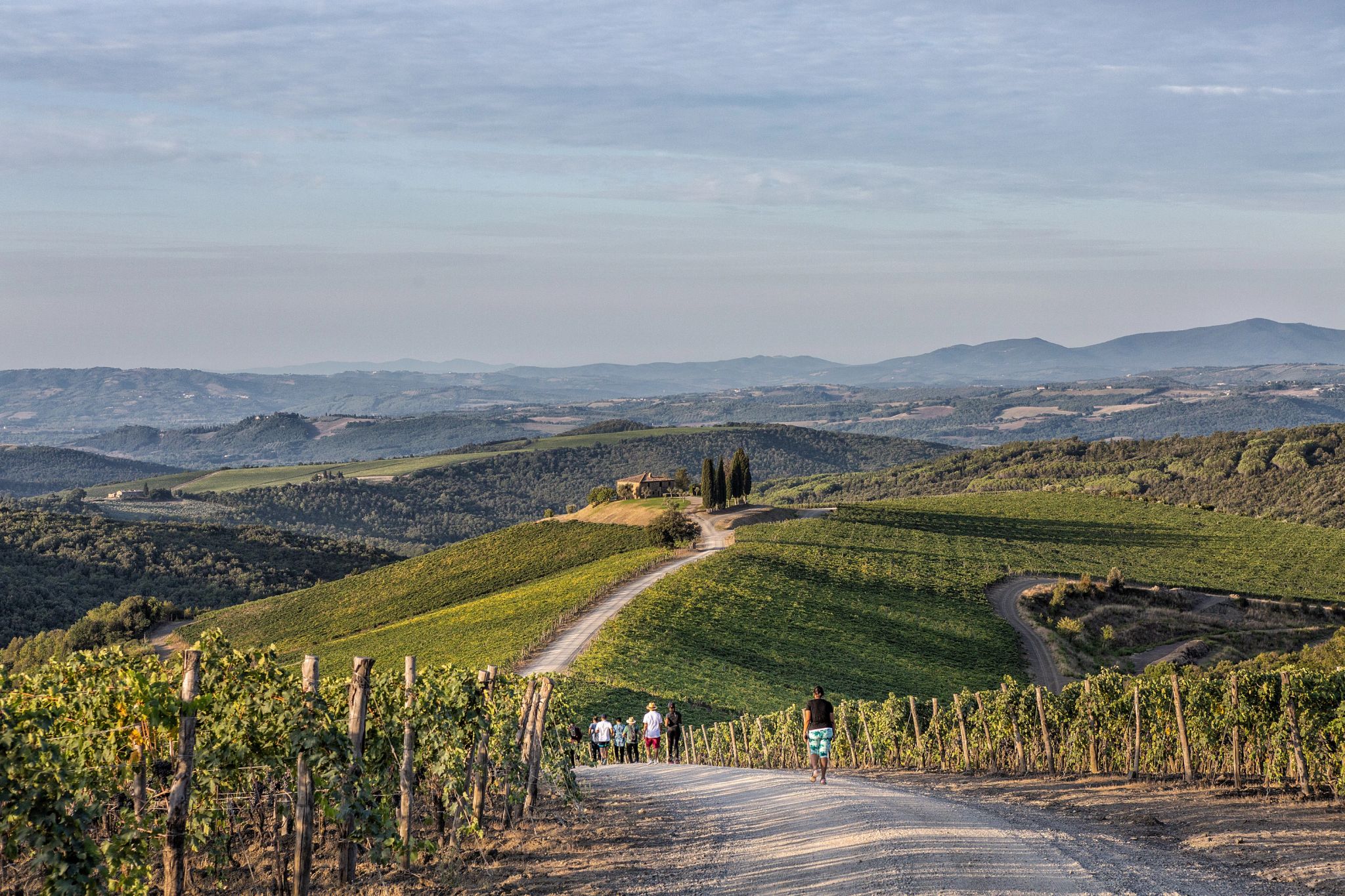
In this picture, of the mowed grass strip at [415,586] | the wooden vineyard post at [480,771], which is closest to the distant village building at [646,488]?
the mowed grass strip at [415,586]

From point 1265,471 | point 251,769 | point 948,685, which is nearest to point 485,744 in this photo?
point 251,769

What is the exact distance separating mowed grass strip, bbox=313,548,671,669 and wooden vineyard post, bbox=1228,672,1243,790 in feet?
132

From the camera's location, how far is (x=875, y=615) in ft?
257

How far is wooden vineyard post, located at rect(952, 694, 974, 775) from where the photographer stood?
3069 cm

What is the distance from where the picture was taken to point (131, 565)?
13888 centimetres

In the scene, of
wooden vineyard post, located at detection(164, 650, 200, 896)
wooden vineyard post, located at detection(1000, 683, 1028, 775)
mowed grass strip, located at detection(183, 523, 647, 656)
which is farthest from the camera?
mowed grass strip, located at detection(183, 523, 647, 656)

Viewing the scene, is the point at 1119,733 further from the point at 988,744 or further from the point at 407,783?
the point at 407,783

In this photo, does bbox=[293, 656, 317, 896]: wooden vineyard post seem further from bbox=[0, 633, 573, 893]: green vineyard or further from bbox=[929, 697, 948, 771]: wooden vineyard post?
bbox=[929, 697, 948, 771]: wooden vineyard post

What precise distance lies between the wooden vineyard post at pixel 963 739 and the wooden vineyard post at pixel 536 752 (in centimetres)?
1372

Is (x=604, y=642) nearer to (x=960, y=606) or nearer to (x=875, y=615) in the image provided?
(x=875, y=615)

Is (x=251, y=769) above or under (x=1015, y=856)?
above

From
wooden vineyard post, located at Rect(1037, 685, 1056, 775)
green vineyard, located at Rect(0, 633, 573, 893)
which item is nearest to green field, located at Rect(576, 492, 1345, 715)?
wooden vineyard post, located at Rect(1037, 685, 1056, 775)

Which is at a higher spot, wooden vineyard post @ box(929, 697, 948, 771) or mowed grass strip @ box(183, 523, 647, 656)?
wooden vineyard post @ box(929, 697, 948, 771)

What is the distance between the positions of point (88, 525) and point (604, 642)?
123 m
